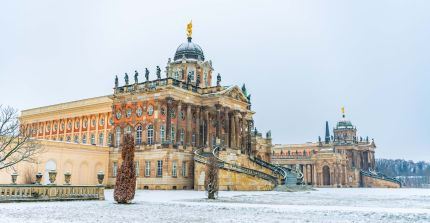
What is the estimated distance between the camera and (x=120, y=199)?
2423cm

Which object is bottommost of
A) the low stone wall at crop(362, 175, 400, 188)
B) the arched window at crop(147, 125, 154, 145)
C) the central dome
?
the low stone wall at crop(362, 175, 400, 188)

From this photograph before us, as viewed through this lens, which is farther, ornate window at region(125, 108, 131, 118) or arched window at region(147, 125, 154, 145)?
ornate window at region(125, 108, 131, 118)

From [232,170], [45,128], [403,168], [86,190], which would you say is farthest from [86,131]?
[403,168]

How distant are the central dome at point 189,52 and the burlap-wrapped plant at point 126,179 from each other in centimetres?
4067

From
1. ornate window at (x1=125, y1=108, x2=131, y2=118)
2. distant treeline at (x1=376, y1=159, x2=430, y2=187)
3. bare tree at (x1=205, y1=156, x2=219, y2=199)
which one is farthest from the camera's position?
distant treeline at (x1=376, y1=159, x2=430, y2=187)

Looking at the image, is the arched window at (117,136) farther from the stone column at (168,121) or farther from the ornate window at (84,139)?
the ornate window at (84,139)

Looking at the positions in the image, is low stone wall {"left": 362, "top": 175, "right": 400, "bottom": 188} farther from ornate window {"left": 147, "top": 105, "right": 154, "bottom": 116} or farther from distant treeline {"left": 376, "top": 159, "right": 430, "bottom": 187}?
ornate window {"left": 147, "top": 105, "right": 154, "bottom": 116}

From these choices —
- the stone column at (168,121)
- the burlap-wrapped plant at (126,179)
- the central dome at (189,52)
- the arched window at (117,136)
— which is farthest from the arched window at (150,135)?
the burlap-wrapped plant at (126,179)

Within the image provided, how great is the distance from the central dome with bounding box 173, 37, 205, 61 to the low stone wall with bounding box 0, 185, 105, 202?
40184 millimetres

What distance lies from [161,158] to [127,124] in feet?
26.7

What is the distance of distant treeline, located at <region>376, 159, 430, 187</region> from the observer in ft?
537

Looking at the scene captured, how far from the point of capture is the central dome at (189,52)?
65750 millimetres

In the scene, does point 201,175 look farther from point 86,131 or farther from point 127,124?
point 86,131

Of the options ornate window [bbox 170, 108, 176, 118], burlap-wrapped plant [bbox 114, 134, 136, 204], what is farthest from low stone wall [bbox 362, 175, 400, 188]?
burlap-wrapped plant [bbox 114, 134, 136, 204]
